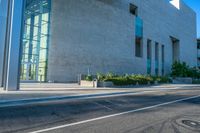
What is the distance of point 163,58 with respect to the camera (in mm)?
60094

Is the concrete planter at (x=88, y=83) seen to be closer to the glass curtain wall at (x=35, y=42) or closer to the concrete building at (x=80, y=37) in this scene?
the concrete building at (x=80, y=37)

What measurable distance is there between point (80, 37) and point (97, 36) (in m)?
4.08

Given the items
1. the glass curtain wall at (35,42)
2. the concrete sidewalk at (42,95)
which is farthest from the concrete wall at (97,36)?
the concrete sidewalk at (42,95)

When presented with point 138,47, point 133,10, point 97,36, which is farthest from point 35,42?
point 138,47

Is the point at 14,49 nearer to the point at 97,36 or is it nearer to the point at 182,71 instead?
the point at 97,36

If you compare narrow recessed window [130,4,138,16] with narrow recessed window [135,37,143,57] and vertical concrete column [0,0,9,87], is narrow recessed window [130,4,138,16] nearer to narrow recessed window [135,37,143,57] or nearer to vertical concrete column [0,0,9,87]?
narrow recessed window [135,37,143,57]

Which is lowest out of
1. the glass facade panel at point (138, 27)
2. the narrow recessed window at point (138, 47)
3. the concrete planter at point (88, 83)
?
the concrete planter at point (88, 83)

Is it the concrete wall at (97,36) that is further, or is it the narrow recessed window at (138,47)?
the narrow recessed window at (138,47)

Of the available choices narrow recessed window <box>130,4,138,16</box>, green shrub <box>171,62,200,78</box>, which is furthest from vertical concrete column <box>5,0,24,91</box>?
green shrub <box>171,62,200,78</box>

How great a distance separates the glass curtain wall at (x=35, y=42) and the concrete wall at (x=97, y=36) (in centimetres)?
95

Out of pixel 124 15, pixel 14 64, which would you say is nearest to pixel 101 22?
pixel 124 15

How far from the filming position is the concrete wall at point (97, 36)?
111ft

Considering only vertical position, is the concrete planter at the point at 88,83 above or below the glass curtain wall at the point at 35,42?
below

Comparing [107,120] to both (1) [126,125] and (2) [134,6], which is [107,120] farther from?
(2) [134,6]
